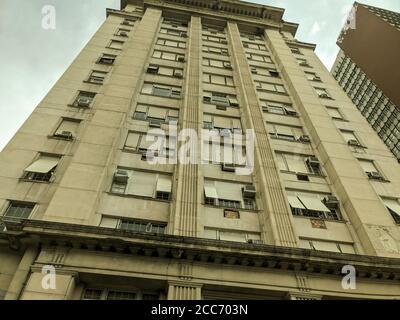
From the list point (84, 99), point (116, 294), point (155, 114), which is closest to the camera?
point (116, 294)

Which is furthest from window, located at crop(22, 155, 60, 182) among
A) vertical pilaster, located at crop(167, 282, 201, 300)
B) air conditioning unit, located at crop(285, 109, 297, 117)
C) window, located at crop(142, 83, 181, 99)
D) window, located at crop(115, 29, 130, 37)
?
window, located at crop(115, 29, 130, 37)

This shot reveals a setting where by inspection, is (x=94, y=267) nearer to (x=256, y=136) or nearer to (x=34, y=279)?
(x=34, y=279)

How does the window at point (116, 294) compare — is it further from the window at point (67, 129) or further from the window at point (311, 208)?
the window at point (67, 129)

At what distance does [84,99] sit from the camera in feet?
73.5

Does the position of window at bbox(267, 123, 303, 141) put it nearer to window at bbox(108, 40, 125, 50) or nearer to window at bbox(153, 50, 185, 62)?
window at bbox(153, 50, 185, 62)

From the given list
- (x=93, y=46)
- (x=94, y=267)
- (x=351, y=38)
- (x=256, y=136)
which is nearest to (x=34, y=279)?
(x=94, y=267)

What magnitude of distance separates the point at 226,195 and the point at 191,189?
219 centimetres

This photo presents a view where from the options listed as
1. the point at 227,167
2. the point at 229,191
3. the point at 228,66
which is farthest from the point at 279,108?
the point at 229,191

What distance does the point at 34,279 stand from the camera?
37.8 feet

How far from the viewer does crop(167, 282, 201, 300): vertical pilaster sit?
1205cm

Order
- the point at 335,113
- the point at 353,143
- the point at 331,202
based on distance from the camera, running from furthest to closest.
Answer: the point at 335,113, the point at 353,143, the point at 331,202

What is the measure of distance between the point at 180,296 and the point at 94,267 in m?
3.29

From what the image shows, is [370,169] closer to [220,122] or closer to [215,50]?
[220,122]

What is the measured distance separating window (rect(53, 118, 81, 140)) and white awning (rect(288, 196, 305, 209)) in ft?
40.8
